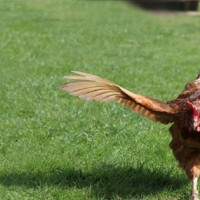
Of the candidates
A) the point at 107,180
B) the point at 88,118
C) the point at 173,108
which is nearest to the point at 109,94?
the point at 173,108

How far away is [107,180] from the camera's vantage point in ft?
14.4

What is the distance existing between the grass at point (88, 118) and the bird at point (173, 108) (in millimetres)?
411

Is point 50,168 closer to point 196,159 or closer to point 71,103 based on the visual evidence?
point 196,159

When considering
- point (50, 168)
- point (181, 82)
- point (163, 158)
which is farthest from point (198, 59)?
point (50, 168)

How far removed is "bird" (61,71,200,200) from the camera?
3.58 metres

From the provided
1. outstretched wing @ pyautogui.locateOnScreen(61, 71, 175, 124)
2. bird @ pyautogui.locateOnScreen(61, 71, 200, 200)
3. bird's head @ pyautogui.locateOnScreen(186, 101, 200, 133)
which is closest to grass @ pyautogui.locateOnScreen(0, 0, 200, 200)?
bird @ pyautogui.locateOnScreen(61, 71, 200, 200)

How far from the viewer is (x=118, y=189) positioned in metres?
4.20

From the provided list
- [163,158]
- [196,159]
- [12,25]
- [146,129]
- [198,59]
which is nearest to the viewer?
[196,159]

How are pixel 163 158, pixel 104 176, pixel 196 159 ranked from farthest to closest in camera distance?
1. pixel 163 158
2. pixel 104 176
3. pixel 196 159

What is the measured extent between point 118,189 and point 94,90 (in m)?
0.98

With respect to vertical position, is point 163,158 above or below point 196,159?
below

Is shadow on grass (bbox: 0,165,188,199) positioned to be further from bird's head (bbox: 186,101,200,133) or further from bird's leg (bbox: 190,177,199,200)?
bird's head (bbox: 186,101,200,133)

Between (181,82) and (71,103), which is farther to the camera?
(181,82)

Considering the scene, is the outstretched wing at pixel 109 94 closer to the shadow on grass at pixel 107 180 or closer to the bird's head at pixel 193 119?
the bird's head at pixel 193 119
